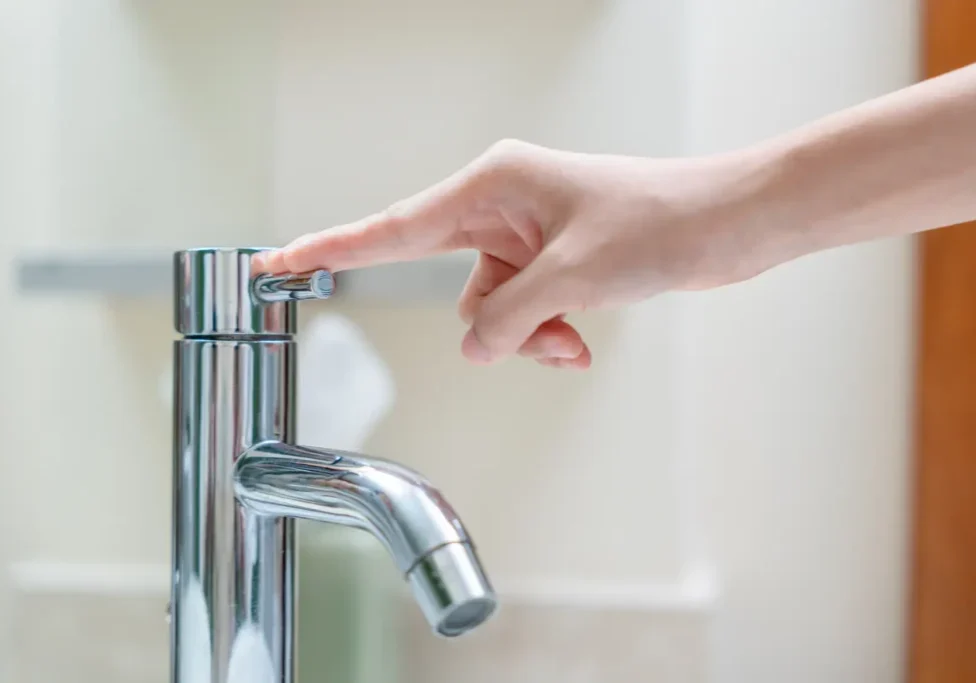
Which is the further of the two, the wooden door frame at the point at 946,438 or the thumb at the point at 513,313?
the wooden door frame at the point at 946,438

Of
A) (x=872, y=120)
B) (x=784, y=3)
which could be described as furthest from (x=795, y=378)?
(x=872, y=120)

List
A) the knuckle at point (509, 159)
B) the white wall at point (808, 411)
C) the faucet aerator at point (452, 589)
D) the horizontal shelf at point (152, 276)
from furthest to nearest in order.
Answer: the white wall at point (808, 411), the horizontal shelf at point (152, 276), the knuckle at point (509, 159), the faucet aerator at point (452, 589)

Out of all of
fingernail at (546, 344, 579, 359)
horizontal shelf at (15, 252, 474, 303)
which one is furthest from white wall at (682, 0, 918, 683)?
fingernail at (546, 344, 579, 359)

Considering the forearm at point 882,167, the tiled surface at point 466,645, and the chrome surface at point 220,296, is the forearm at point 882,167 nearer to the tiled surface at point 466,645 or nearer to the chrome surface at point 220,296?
the chrome surface at point 220,296

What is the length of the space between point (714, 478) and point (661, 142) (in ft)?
1.06

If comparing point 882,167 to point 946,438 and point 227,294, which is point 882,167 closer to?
point 227,294

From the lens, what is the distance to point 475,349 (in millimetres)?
415

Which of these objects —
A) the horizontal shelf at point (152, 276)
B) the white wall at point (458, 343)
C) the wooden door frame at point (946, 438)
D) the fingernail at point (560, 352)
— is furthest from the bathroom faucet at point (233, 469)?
the wooden door frame at point (946, 438)

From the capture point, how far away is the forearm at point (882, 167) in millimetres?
332

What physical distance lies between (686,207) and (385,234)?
13 cm

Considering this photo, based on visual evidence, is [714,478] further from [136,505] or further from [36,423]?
[36,423]

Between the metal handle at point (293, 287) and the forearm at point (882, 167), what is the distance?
19 cm

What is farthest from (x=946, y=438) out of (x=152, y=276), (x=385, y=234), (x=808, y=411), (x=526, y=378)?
(x=152, y=276)

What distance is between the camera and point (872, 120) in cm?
34
